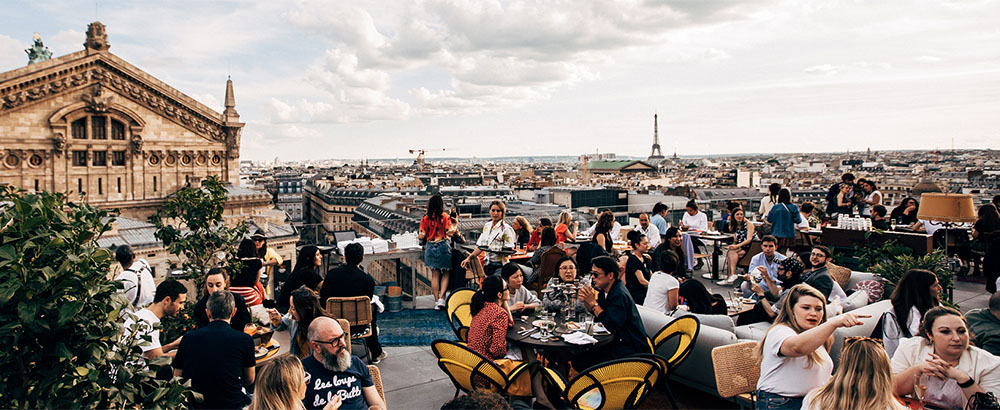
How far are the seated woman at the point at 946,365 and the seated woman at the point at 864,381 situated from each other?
84 cm

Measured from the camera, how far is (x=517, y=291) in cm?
667

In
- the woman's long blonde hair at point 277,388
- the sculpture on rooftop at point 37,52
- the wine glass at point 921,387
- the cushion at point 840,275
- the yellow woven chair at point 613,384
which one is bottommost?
the yellow woven chair at point 613,384

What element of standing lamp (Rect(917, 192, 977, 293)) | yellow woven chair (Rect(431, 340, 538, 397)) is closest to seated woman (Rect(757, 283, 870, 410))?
yellow woven chair (Rect(431, 340, 538, 397))

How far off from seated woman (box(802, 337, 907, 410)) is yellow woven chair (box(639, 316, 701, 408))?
159 centimetres

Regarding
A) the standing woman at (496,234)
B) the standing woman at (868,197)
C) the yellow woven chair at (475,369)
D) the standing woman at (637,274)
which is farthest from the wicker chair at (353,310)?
the standing woman at (868,197)

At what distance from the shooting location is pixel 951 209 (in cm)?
838

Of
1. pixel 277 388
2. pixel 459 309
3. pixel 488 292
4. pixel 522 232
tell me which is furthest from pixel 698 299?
pixel 522 232

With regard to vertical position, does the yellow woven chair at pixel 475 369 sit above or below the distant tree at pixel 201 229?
below

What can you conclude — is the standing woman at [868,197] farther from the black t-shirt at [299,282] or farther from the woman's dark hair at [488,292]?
the black t-shirt at [299,282]

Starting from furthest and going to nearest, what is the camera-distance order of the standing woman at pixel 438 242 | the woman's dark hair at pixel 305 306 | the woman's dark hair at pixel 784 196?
the woman's dark hair at pixel 784 196 → the standing woman at pixel 438 242 → the woman's dark hair at pixel 305 306

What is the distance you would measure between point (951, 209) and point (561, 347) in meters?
6.86

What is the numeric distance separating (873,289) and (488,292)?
15.4 ft

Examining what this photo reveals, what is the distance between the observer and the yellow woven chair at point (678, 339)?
480cm

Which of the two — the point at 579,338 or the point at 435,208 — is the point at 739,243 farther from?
the point at 579,338
